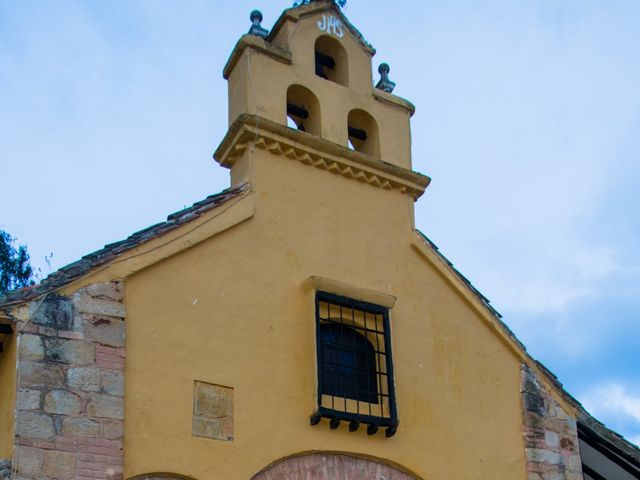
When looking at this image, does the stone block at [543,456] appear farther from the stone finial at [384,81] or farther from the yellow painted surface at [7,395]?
the yellow painted surface at [7,395]

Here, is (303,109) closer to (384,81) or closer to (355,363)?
(384,81)

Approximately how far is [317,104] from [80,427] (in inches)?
199

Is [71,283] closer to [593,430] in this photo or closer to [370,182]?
[370,182]

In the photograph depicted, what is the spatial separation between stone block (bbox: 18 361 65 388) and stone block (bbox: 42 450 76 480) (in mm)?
591

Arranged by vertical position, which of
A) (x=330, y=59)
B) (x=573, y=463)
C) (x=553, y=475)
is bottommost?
(x=553, y=475)

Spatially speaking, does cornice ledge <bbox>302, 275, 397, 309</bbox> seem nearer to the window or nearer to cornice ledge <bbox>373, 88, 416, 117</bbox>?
the window

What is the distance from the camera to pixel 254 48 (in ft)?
38.4

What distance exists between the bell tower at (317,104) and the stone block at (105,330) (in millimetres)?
2497

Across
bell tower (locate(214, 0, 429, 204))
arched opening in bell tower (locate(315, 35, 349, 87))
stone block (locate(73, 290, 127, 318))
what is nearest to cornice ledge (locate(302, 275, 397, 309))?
bell tower (locate(214, 0, 429, 204))

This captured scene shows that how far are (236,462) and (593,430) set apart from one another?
4943mm

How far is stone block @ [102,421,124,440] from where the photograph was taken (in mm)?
8828

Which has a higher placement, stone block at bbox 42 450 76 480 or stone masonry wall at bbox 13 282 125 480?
stone masonry wall at bbox 13 282 125 480

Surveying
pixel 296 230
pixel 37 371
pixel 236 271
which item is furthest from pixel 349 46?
pixel 37 371

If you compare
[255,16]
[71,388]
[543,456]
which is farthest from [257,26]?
[543,456]
